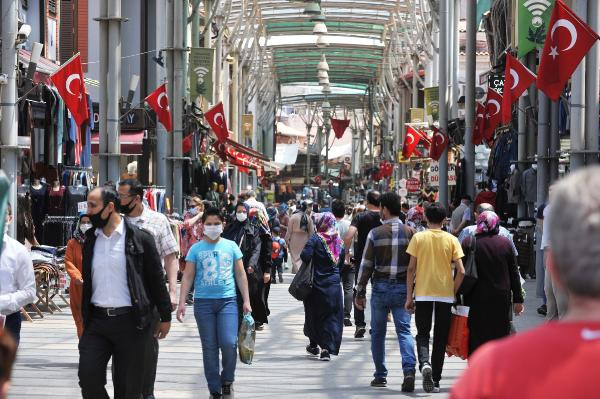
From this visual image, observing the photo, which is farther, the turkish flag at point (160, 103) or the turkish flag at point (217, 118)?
the turkish flag at point (217, 118)

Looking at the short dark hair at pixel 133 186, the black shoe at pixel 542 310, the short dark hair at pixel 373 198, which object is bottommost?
the black shoe at pixel 542 310

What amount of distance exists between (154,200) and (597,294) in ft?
69.7

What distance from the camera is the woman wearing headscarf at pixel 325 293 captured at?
1445 centimetres

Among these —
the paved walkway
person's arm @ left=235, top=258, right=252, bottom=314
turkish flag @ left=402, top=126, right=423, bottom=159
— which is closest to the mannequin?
the paved walkway

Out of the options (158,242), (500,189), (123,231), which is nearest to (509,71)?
(500,189)

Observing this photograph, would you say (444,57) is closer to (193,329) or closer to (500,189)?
(500,189)

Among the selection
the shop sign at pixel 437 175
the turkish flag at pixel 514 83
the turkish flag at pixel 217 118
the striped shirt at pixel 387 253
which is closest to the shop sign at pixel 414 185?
the shop sign at pixel 437 175

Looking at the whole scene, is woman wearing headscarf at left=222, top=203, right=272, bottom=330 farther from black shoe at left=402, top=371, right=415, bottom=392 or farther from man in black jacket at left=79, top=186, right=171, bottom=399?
man in black jacket at left=79, top=186, right=171, bottom=399

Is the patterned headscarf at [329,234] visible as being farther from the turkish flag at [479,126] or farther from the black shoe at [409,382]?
the turkish flag at [479,126]

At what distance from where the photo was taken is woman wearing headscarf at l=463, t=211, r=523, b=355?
11.4 metres

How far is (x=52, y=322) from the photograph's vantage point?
17969mm

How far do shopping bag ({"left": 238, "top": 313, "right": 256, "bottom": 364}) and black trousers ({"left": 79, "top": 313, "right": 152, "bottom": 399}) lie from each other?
9.20 ft

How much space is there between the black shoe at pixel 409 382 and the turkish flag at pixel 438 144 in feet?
67.1

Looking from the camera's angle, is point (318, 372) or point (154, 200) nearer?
point (318, 372)
